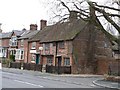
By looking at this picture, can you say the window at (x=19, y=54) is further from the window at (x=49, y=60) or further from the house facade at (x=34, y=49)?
the window at (x=49, y=60)

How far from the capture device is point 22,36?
64.1 meters

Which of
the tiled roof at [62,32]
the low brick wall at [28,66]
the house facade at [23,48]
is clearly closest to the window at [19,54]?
the house facade at [23,48]

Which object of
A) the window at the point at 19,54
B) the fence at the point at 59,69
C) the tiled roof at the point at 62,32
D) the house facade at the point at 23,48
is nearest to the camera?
the fence at the point at 59,69

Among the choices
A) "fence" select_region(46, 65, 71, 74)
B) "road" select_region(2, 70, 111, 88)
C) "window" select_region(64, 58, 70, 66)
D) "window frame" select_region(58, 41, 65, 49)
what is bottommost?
"road" select_region(2, 70, 111, 88)

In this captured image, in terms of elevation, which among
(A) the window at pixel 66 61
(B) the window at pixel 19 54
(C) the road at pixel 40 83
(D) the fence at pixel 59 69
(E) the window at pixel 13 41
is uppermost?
(E) the window at pixel 13 41

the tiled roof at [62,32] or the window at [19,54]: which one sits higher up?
the tiled roof at [62,32]

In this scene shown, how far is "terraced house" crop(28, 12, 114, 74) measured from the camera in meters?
43.2

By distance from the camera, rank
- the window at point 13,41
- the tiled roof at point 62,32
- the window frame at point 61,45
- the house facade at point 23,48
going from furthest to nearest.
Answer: the window at point 13,41
the house facade at point 23,48
the window frame at point 61,45
the tiled roof at point 62,32

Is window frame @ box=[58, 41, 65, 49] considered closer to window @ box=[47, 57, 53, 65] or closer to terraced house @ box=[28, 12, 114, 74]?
terraced house @ box=[28, 12, 114, 74]

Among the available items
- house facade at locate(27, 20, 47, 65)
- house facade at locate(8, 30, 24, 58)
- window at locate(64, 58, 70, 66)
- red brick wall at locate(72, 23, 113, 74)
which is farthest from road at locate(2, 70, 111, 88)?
house facade at locate(8, 30, 24, 58)

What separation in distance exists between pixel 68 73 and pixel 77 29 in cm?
778

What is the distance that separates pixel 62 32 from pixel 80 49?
600 cm

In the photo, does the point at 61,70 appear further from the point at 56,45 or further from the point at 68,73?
the point at 56,45

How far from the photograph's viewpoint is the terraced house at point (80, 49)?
43.2m
